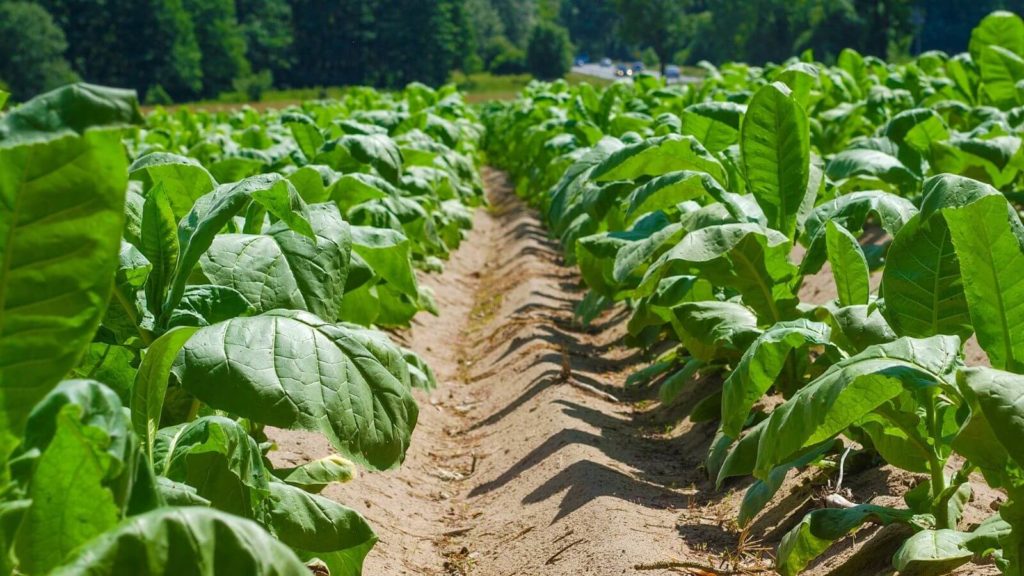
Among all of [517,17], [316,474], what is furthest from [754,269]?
[517,17]

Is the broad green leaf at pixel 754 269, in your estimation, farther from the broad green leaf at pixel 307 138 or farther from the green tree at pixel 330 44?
the green tree at pixel 330 44

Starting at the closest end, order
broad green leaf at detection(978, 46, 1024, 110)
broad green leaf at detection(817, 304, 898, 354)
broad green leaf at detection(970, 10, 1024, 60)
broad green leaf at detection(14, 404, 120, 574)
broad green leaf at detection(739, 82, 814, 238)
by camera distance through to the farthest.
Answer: broad green leaf at detection(14, 404, 120, 574) → broad green leaf at detection(817, 304, 898, 354) → broad green leaf at detection(739, 82, 814, 238) → broad green leaf at detection(978, 46, 1024, 110) → broad green leaf at detection(970, 10, 1024, 60)

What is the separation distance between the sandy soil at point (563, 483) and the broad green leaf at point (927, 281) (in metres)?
0.48

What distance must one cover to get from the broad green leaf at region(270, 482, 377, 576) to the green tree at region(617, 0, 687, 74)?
80.8 metres

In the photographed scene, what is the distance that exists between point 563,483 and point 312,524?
158cm

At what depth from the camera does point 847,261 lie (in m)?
2.94

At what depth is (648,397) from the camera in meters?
5.01

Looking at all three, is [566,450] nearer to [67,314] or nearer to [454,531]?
[454,531]

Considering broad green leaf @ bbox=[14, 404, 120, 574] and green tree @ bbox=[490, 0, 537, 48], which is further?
green tree @ bbox=[490, 0, 537, 48]

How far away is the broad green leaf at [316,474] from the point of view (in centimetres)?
261

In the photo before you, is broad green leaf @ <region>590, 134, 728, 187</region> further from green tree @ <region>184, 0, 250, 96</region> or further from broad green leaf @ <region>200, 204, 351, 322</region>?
green tree @ <region>184, 0, 250, 96</region>

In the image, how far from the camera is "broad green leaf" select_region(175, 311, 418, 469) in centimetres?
189

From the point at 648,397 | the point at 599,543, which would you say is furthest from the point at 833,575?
the point at 648,397

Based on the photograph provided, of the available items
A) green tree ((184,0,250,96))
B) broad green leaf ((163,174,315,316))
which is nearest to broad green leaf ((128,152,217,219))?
broad green leaf ((163,174,315,316))
